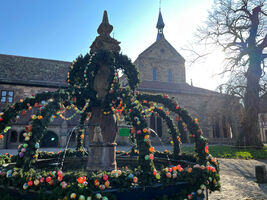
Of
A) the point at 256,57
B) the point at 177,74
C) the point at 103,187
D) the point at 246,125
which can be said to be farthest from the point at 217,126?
the point at 103,187

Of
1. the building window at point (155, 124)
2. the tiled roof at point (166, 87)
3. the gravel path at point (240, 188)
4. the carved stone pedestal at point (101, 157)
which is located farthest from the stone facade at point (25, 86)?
the gravel path at point (240, 188)

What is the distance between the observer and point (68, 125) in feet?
72.8

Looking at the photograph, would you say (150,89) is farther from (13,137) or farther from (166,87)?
(13,137)

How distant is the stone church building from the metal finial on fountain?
15.6 m

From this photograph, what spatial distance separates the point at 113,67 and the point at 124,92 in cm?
102

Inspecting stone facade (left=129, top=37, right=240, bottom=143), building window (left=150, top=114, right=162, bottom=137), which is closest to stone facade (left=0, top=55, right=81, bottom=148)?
building window (left=150, top=114, right=162, bottom=137)

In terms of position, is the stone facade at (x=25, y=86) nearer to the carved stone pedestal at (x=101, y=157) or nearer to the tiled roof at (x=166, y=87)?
the tiled roof at (x=166, y=87)

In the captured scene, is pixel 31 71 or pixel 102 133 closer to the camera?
pixel 102 133

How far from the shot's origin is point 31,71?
24.0m

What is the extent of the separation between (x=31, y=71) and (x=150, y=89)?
52.0ft

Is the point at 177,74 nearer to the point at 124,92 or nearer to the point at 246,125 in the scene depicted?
the point at 246,125

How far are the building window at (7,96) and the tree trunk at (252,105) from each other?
25.1 meters

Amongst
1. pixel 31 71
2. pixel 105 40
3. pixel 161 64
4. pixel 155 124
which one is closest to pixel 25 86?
pixel 31 71

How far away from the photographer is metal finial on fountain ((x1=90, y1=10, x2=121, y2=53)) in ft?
18.7
